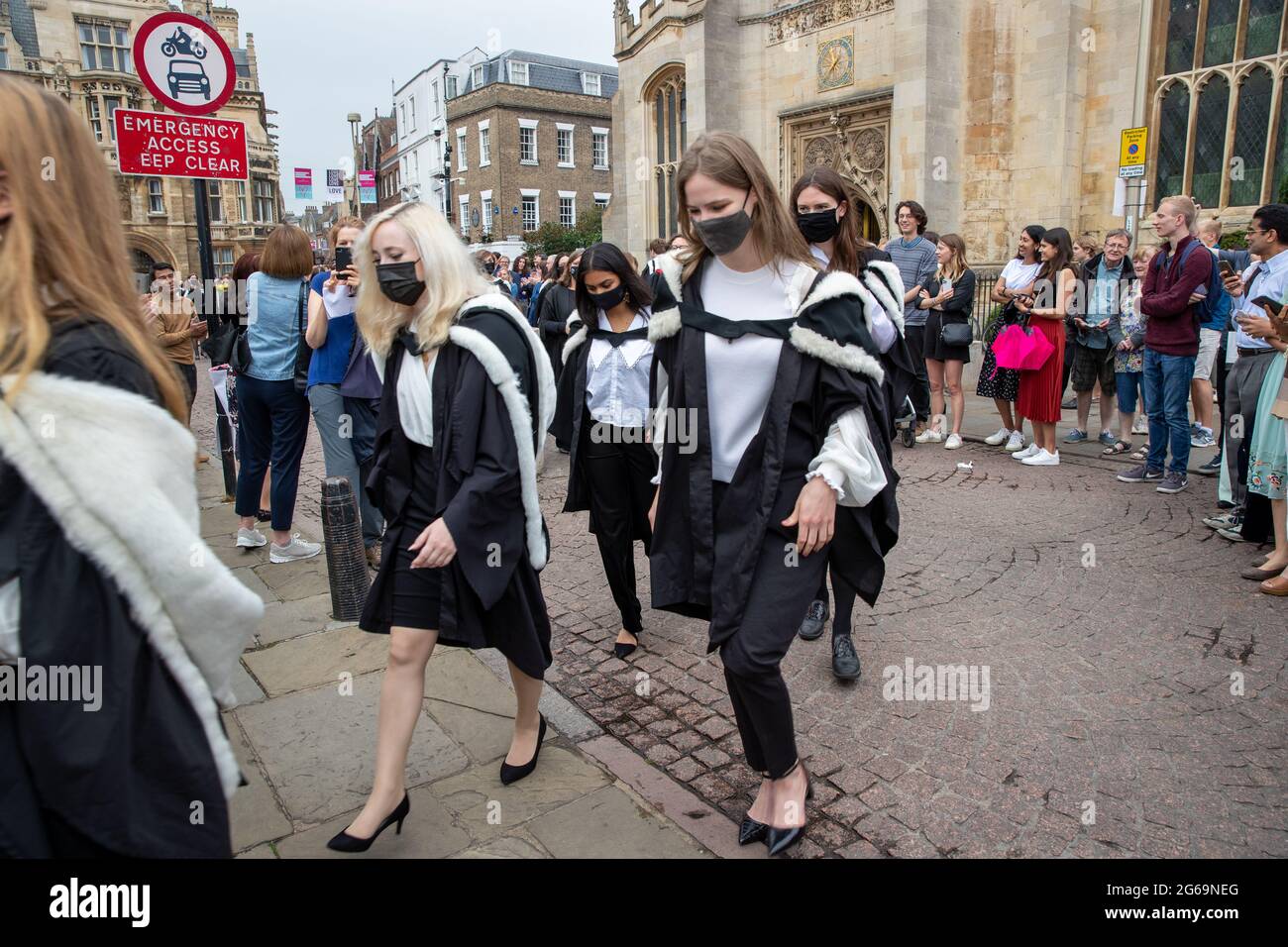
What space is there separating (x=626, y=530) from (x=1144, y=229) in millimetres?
13953

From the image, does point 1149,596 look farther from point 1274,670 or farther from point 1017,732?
point 1017,732

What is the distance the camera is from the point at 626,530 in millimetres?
4699

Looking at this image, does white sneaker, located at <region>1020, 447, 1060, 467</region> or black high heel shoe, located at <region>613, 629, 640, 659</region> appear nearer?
black high heel shoe, located at <region>613, 629, 640, 659</region>

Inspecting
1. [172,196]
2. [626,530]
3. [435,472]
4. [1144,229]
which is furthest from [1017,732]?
[172,196]

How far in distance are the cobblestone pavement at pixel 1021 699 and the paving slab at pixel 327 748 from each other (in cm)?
77

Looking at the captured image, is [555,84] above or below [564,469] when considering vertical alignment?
above

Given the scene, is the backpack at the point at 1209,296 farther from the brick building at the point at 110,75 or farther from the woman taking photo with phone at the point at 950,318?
the brick building at the point at 110,75

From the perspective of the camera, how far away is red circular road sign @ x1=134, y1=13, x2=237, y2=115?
5879mm

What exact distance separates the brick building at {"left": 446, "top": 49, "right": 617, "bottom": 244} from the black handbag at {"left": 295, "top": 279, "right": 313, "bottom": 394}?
3767 cm

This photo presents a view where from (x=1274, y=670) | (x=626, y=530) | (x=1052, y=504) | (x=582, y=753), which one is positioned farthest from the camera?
(x=1052, y=504)

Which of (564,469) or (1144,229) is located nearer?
(564,469)

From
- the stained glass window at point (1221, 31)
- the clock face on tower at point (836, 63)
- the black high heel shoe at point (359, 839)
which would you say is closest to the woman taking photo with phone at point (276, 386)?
the black high heel shoe at point (359, 839)

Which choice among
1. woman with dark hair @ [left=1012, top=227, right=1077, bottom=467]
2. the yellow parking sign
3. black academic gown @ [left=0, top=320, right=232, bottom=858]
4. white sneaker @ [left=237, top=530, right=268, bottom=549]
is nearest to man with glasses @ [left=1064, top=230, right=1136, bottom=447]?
woman with dark hair @ [left=1012, top=227, right=1077, bottom=467]

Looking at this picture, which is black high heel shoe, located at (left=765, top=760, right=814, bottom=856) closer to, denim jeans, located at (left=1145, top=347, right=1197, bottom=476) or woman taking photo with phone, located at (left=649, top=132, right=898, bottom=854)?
woman taking photo with phone, located at (left=649, top=132, right=898, bottom=854)
